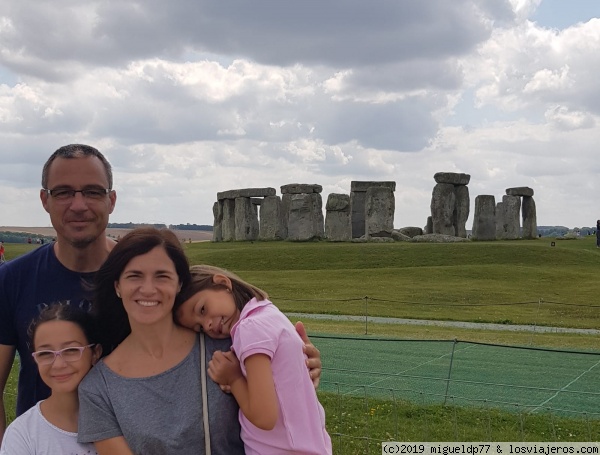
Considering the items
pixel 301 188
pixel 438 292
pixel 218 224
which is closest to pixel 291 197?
pixel 301 188

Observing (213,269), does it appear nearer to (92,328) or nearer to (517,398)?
(92,328)

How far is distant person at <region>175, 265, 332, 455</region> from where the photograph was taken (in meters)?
2.79

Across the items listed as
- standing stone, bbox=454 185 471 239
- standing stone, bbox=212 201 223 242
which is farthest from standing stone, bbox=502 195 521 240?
standing stone, bbox=212 201 223 242

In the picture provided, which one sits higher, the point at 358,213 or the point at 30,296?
the point at 358,213

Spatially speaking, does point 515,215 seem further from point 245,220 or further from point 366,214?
point 245,220

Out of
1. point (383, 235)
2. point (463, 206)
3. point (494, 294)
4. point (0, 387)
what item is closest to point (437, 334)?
point (494, 294)

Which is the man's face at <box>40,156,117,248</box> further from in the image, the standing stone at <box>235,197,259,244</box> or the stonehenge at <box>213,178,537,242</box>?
the standing stone at <box>235,197,259,244</box>

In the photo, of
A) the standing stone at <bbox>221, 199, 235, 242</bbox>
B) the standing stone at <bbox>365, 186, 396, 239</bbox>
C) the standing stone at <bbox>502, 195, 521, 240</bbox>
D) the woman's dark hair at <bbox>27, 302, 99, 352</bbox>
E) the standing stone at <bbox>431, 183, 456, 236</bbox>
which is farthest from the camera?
the standing stone at <bbox>221, 199, 235, 242</bbox>

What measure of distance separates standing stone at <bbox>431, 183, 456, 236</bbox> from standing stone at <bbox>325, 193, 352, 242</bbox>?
5223 millimetres

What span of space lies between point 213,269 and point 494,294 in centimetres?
A: 2176

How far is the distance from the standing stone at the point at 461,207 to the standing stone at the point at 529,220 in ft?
14.4

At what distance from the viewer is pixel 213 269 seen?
125 inches

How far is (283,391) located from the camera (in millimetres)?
2859

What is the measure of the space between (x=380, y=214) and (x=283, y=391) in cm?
3981
